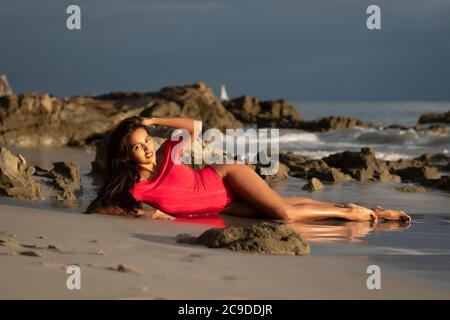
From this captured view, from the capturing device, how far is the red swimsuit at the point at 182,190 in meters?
5.97

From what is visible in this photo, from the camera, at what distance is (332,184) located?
32.5 ft

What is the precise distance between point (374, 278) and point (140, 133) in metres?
2.69

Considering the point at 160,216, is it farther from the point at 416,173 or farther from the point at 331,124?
the point at 331,124

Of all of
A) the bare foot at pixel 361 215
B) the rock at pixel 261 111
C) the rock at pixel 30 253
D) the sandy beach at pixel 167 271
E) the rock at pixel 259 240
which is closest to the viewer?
the sandy beach at pixel 167 271

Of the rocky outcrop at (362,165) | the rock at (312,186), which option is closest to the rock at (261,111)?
the rocky outcrop at (362,165)

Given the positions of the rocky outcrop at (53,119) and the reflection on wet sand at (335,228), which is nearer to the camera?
the reflection on wet sand at (335,228)

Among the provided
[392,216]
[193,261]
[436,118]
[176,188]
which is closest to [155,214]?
[176,188]

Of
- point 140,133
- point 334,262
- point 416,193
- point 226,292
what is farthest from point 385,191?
point 226,292

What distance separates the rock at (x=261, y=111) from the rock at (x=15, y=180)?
83.9 ft

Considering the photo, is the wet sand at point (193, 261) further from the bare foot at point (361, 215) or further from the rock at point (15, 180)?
the rock at point (15, 180)
